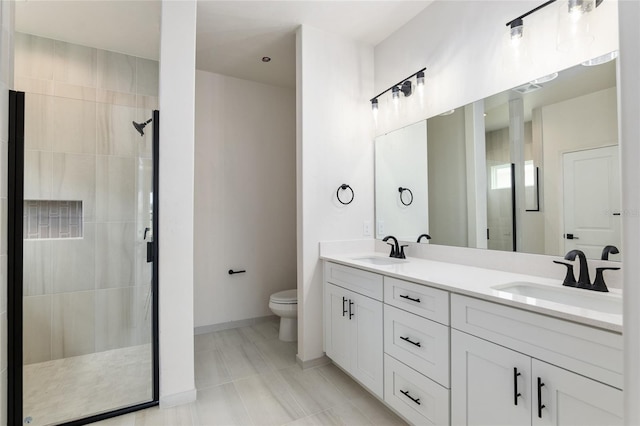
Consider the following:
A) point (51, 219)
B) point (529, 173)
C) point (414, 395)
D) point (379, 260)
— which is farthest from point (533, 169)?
point (51, 219)

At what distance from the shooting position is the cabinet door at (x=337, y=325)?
2.12 m

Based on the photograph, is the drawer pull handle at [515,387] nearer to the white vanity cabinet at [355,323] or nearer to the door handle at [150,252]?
the white vanity cabinet at [355,323]

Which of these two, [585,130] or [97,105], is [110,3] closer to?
[97,105]

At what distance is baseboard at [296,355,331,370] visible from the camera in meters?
2.35

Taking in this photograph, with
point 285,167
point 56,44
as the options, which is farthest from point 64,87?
point 285,167

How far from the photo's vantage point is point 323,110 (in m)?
2.49

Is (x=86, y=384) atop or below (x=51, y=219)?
below

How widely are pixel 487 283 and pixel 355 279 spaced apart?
0.80m

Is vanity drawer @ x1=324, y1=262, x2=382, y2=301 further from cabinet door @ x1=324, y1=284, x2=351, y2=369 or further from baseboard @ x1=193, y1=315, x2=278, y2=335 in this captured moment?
baseboard @ x1=193, y1=315, x2=278, y2=335

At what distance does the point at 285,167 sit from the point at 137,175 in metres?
1.75

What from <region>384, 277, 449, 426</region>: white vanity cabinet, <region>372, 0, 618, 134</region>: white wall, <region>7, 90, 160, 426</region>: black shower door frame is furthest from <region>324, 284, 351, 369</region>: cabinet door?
<region>7, 90, 160, 426</region>: black shower door frame

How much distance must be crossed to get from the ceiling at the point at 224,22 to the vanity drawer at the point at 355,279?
1850 millimetres

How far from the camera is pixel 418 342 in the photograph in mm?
1550

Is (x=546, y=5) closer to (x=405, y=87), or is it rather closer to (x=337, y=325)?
(x=405, y=87)
